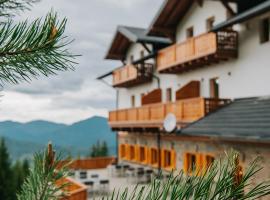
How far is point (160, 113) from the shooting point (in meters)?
20.1

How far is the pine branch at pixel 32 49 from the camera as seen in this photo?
167 cm

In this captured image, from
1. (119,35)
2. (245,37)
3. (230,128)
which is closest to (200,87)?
(245,37)

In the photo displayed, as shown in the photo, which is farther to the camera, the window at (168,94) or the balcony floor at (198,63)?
the window at (168,94)

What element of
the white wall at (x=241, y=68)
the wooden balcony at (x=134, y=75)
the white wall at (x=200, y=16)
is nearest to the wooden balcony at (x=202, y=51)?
the white wall at (x=241, y=68)

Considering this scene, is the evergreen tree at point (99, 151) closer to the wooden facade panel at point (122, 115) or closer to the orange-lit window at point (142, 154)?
the orange-lit window at point (142, 154)

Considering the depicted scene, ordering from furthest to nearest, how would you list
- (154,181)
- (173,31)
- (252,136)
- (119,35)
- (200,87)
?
(119,35), (173,31), (200,87), (252,136), (154,181)

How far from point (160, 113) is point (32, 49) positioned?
18463 millimetres

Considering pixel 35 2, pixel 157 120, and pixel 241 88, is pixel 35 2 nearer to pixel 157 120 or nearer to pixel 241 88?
pixel 241 88

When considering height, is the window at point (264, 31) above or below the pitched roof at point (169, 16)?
below

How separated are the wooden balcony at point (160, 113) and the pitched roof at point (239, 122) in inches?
19.9

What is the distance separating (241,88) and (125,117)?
35.2ft

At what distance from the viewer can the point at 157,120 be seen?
800 inches

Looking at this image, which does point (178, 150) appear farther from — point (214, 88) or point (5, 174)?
point (5, 174)

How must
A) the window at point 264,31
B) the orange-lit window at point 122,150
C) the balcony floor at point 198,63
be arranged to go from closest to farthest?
1. the window at point 264,31
2. the balcony floor at point 198,63
3. the orange-lit window at point 122,150
